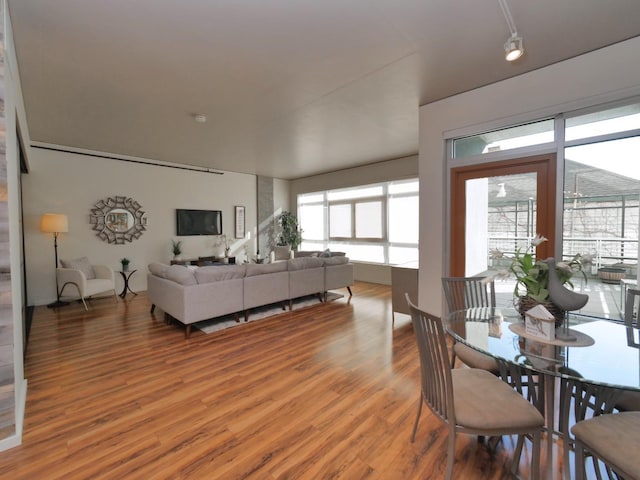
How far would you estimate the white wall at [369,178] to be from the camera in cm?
634

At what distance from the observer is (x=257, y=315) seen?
4.38m

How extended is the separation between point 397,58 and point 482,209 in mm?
1878

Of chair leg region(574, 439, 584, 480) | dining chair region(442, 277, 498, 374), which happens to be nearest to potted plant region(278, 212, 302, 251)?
dining chair region(442, 277, 498, 374)

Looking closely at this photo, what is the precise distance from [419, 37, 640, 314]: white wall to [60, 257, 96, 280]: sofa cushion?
561cm

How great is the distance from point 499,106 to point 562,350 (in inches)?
102

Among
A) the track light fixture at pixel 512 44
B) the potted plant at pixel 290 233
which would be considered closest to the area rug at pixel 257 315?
the potted plant at pixel 290 233

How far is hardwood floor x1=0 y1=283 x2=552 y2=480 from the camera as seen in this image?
165 cm

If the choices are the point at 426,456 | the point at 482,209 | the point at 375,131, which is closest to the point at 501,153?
the point at 482,209

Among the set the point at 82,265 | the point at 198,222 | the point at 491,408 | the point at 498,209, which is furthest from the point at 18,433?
the point at 198,222

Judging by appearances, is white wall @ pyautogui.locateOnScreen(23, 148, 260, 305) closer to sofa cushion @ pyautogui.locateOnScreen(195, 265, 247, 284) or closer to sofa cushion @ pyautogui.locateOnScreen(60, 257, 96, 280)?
sofa cushion @ pyautogui.locateOnScreen(60, 257, 96, 280)

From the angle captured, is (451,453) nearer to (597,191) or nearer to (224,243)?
(597,191)

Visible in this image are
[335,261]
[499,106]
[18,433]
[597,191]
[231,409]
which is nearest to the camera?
[18,433]

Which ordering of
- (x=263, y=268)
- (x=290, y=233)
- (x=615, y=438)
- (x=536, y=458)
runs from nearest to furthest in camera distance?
(x=615, y=438) < (x=536, y=458) < (x=263, y=268) < (x=290, y=233)

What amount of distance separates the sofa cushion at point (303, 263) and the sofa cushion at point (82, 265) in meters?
3.68
